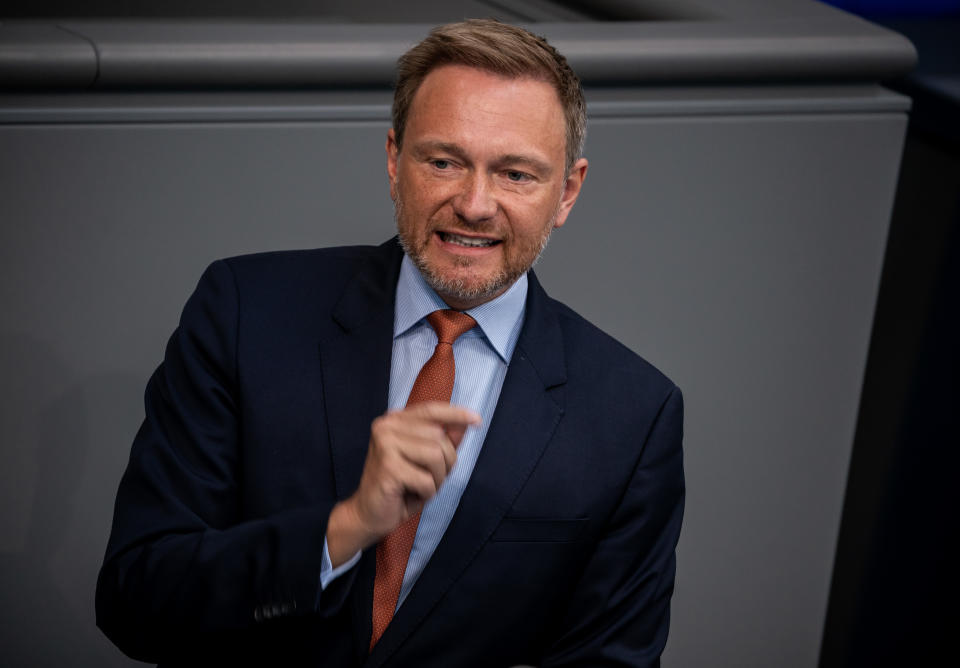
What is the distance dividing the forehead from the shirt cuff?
1.24 ft

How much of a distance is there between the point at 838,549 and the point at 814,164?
0.75 m

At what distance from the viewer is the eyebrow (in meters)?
1.10

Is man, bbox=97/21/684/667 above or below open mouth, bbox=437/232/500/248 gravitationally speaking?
below

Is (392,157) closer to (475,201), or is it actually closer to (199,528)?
(475,201)

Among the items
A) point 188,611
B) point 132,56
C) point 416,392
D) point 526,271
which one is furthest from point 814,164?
point 188,611

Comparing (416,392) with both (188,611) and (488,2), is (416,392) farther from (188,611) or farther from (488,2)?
(488,2)

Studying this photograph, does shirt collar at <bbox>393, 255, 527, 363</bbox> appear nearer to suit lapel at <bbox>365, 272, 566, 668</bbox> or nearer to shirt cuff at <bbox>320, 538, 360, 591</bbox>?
suit lapel at <bbox>365, 272, 566, 668</bbox>

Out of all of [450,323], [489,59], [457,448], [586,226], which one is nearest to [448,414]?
[457,448]

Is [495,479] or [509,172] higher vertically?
[509,172]

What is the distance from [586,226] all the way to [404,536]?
1.73 ft

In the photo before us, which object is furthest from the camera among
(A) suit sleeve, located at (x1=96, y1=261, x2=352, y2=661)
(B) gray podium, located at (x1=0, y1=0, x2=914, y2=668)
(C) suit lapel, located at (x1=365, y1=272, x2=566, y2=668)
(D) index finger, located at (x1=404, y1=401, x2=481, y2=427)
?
(B) gray podium, located at (x1=0, y1=0, x2=914, y2=668)

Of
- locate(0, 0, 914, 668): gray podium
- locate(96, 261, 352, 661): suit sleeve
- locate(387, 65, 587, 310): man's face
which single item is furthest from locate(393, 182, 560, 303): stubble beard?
locate(0, 0, 914, 668): gray podium

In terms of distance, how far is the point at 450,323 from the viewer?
1171mm

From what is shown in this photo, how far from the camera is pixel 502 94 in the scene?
43.4 inches
